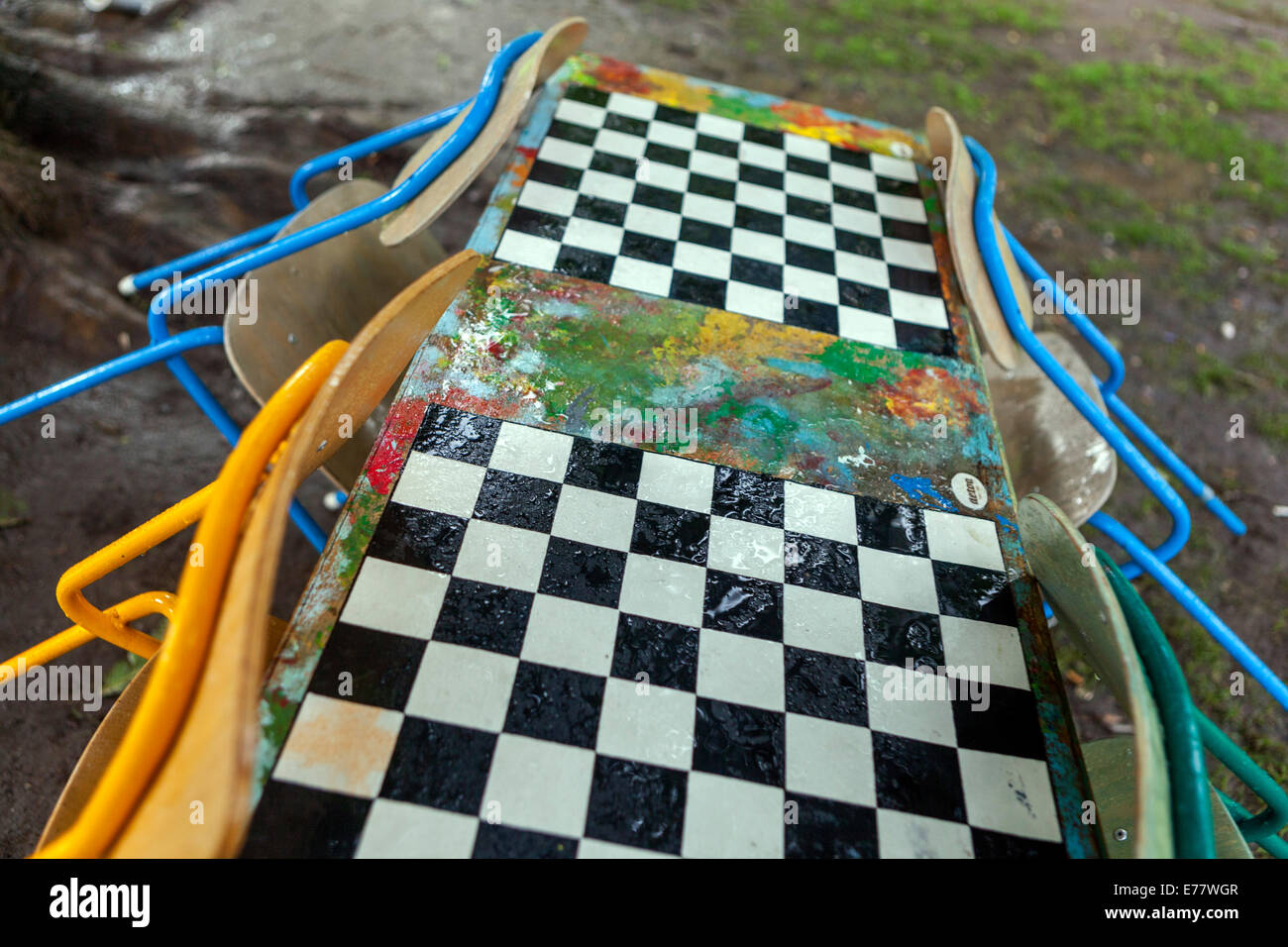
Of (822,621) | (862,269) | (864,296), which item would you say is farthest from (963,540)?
(862,269)

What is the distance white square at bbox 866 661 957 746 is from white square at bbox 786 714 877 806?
0.16ft

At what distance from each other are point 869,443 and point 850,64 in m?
4.62

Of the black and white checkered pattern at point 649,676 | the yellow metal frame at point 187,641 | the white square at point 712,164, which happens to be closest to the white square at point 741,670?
the black and white checkered pattern at point 649,676

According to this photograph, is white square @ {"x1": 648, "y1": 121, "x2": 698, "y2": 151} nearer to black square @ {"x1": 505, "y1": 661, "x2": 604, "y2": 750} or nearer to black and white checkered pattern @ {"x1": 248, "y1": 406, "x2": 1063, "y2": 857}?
black and white checkered pattern @ {"x1": 248, "y1": 406, "x2": 1063, "y2": 857}

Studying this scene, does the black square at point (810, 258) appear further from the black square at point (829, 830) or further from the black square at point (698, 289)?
the black square at point (829, 830)

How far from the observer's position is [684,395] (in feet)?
5.71

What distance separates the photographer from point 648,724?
4.03ft

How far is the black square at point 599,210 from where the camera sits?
214 centimetres

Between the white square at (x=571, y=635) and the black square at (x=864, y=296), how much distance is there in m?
1.18

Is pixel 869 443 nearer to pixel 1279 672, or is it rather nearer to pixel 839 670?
pixel 839 670

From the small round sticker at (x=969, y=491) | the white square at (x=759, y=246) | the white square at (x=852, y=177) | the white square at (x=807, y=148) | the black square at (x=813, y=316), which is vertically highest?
the white square at (x=807, y=148)

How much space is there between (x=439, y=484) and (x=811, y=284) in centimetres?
119

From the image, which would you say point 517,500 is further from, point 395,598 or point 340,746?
point 340,746
